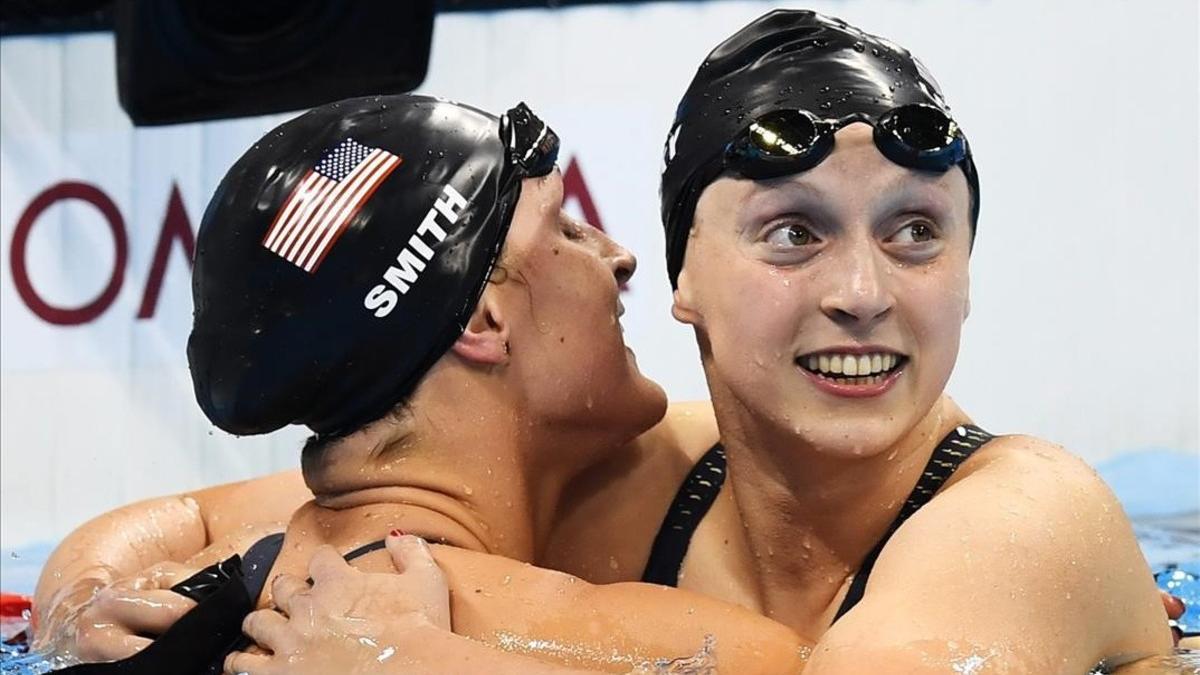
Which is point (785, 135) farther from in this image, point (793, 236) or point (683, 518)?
point (683, 518)

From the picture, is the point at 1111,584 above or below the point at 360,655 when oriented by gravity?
above

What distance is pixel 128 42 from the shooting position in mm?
6000

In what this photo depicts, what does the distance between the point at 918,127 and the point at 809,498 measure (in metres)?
0.65

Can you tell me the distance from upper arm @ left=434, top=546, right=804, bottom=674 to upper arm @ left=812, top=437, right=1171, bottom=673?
0.64 feet

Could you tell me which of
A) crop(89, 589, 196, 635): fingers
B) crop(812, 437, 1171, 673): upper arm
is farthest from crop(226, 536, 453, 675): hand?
crop(812, 437, 1171, 673): upper arm

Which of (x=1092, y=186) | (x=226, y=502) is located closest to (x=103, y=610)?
(x=226, y=502)

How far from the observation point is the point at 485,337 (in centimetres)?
273

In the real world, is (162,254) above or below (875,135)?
below

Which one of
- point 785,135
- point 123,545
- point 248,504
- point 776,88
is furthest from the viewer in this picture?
point 248,504

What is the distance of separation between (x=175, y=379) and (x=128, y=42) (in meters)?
1.21

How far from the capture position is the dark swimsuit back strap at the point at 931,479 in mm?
2746

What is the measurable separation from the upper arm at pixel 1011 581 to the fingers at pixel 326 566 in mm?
716

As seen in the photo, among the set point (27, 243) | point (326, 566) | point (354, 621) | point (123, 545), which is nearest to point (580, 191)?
point (27, 243)

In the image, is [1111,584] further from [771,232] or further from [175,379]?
[175,379]
